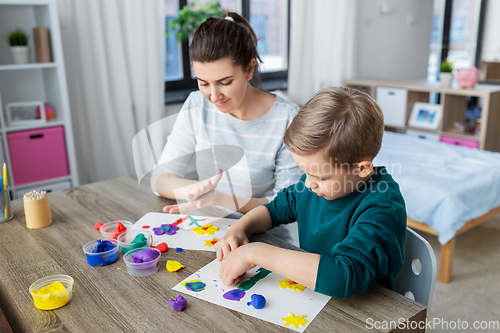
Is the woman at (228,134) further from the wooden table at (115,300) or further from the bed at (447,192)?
the bed at (447,192)

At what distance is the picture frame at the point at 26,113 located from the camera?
2.26 meters

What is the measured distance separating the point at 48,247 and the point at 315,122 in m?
0.67

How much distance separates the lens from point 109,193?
1302 mm

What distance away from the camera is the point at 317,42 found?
11.8 ft

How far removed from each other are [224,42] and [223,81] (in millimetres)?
103

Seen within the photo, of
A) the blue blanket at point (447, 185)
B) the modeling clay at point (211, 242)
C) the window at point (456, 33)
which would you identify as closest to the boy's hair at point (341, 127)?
the modeling clay at point (211, 242)

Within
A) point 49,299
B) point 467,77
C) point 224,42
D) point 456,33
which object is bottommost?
point 49,299

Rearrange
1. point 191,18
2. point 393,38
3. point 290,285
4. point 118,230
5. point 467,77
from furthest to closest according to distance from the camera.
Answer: point 393,38, point 467,77, point 191,18, point 118,230, point 290,285

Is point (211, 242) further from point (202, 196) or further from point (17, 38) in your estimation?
point (17, 38)

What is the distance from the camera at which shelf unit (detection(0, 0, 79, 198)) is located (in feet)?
7.22

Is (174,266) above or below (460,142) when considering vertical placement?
above

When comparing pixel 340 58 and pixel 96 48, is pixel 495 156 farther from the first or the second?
pixel 96 48

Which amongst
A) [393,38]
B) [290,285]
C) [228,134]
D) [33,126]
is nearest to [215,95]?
[228,134]

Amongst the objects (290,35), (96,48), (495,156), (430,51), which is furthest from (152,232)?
(430,51)
